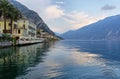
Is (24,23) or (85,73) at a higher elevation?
(24,23)

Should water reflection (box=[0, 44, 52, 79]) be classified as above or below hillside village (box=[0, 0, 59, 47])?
below

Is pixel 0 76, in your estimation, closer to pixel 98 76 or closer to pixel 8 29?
pixel 98 76

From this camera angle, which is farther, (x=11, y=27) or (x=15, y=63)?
(x=11, y=27)

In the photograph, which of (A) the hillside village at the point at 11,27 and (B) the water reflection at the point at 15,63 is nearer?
(B) the water reflection at the point at 15,63

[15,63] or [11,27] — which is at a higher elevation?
[11,27]

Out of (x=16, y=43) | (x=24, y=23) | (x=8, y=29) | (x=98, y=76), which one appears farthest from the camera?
(x=24, y=23)

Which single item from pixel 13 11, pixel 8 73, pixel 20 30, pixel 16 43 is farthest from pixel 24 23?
pixel 8 73

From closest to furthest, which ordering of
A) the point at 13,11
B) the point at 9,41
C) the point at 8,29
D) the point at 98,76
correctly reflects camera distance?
the point at 98,76, the point at 9,41, the point at 13,11, the point at 8,29

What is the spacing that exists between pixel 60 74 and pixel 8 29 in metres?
115

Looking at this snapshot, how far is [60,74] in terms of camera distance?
120 feet

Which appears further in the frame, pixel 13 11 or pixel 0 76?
pixel 13 11

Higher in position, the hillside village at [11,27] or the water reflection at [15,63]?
the hillside village at [11,27]

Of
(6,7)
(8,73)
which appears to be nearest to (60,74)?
(8,73)

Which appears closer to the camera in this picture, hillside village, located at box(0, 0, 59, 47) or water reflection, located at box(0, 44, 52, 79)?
water reflection, located at box(0, 44, 52, 79)
